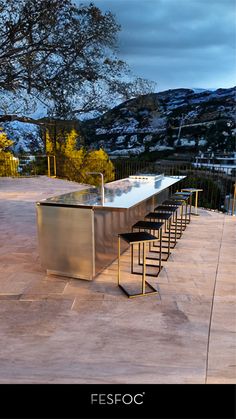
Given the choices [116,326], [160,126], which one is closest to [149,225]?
[116,326]

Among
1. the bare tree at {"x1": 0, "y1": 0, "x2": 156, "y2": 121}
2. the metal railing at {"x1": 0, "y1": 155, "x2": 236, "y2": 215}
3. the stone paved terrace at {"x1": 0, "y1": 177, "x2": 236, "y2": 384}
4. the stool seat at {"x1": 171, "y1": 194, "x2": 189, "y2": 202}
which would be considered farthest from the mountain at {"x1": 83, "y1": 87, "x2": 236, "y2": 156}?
the stone paved terrace at {"x1": 0, "y1": 177, "x2": 236, "y2": 384}

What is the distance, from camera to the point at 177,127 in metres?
16.9

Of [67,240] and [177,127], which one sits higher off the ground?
[177,127]

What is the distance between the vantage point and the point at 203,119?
642 inches

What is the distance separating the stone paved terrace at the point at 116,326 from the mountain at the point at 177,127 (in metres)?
6.90

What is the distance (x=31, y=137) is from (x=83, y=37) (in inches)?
130

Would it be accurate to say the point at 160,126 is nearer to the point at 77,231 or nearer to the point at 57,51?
the point at 57,51

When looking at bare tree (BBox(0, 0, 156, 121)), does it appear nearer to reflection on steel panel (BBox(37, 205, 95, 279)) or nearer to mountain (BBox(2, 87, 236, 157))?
mountain (BBox(2, 87, 236, 157))

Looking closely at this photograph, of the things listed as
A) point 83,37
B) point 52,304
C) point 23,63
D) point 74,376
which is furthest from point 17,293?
→ point 83,37

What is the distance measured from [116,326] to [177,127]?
51.6 ft

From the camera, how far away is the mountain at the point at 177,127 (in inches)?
448

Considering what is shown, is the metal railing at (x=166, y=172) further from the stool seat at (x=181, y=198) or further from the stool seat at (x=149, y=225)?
the stool seat at (x=149, y=225)
